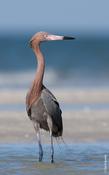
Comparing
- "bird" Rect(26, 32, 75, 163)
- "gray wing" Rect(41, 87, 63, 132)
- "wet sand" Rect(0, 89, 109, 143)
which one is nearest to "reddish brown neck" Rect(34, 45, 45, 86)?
"bird" Rect(26, 32, 75, 163)

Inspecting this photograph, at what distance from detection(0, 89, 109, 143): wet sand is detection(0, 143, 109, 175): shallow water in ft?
4.22

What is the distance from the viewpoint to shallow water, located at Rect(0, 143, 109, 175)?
1421 centimetres

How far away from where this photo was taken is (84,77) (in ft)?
134

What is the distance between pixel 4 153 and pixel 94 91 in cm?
1598

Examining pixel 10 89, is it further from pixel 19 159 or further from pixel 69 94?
pixel 19 159

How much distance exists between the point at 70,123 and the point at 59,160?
19.7ft

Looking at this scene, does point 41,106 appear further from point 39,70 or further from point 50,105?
point 39,70

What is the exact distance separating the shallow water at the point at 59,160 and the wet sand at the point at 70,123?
1286mm

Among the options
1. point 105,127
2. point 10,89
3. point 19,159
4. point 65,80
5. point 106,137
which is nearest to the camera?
point 19,159

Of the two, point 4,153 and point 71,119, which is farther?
point 71,119

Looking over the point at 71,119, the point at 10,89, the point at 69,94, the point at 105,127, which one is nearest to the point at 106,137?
the point at 105,127

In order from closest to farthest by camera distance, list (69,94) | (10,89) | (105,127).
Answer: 1. (105,127)
2. (69,94)
3. (10,89)

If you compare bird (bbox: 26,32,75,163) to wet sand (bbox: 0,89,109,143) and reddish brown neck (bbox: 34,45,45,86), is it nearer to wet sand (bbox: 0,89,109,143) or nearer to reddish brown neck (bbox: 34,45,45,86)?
reddish brown neck (bbox: 34,45,45,86)

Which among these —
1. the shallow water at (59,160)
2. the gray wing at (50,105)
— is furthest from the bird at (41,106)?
the shallow water at (59,160)
